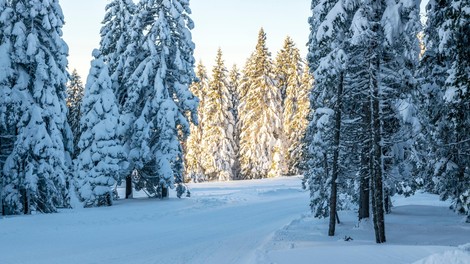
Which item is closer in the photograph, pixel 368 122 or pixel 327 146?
pixel 368 122

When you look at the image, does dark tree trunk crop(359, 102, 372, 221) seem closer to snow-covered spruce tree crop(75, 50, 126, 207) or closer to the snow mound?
the snow mound

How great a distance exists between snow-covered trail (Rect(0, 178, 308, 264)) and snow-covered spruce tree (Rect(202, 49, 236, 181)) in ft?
82.4

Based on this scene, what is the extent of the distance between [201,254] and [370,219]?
28.7 ft

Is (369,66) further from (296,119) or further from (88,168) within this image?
(296,119)

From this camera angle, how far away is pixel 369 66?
15.5 metres

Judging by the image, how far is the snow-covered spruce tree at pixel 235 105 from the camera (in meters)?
60.4

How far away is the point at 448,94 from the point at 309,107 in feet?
40.7

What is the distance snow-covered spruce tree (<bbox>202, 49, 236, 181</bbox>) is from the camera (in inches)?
2264

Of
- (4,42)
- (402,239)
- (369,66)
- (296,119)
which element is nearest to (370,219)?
(402,239)

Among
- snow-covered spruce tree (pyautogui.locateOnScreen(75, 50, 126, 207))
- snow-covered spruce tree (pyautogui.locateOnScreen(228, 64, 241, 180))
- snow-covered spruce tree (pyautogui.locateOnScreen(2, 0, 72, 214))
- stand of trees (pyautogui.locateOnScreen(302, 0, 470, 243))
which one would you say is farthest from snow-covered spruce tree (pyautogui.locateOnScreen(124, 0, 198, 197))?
snow-covered spruce tree (pyautogui.locateOnScreen(228, 64, 241, 180))

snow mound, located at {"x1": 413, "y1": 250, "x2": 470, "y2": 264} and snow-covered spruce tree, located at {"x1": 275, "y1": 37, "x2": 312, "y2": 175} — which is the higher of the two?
snow-covered spruce tree, located at {"x1": 275, "y1": 37, "x2": 312, "y2": 175}

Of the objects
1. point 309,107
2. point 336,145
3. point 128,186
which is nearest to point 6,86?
point 128,186

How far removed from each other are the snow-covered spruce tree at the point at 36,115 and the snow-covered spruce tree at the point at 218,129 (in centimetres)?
3327

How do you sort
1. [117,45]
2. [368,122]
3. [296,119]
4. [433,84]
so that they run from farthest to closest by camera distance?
1. [296,119]
2. [117,45]
3. [433,84]
4. [368,122]
